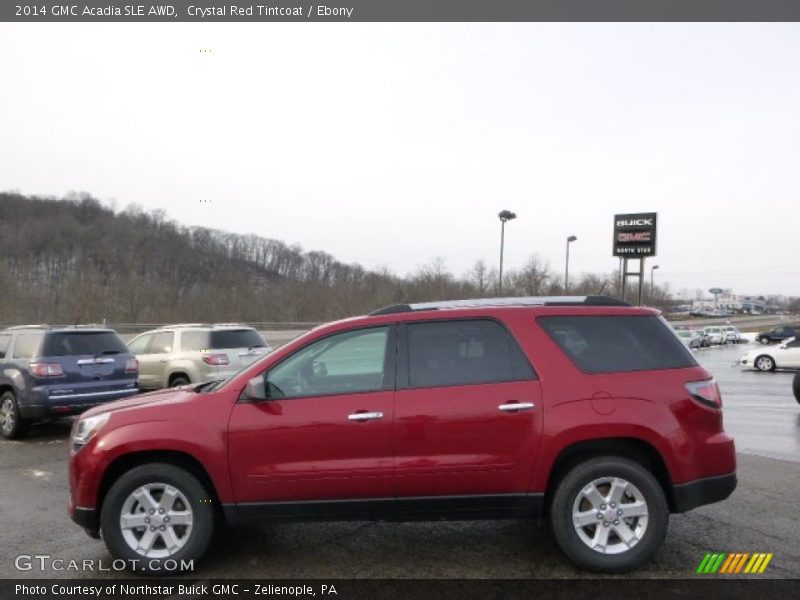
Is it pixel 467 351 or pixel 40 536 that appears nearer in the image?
pixel 467 351

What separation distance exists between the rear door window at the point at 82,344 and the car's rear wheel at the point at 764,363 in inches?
896

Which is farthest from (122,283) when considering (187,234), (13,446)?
(13,446)

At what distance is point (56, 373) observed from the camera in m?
9.40

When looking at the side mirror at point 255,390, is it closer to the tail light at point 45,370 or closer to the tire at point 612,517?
the tire at point 612,517

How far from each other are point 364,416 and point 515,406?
3.34 ft

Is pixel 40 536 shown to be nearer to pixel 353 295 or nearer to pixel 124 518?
pixel 124 518

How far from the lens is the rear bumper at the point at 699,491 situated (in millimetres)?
4242

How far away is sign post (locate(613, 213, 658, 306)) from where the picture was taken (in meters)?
30.0

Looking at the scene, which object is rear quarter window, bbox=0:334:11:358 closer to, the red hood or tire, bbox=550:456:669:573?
the red hood

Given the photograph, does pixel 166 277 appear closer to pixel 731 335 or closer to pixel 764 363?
pixel 731 335

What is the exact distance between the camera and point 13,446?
9.11m

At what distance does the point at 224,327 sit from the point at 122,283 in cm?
5574

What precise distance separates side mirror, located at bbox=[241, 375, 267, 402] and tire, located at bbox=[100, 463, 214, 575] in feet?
2.25

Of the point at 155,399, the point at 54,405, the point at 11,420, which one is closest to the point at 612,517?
the point at 155,399
